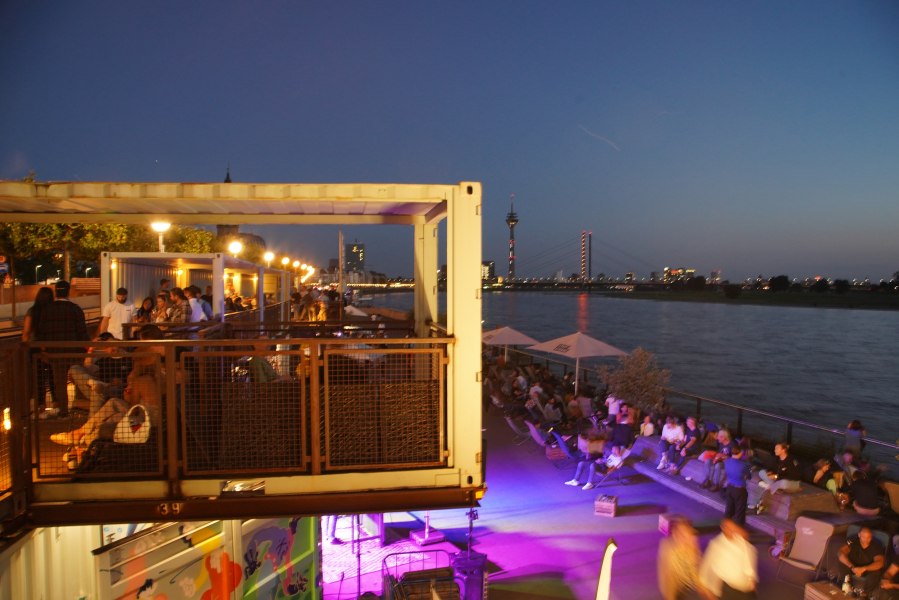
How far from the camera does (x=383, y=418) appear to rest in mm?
4508

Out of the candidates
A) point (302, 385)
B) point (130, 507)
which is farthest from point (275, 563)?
point (302, 385)

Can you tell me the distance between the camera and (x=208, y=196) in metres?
4.43

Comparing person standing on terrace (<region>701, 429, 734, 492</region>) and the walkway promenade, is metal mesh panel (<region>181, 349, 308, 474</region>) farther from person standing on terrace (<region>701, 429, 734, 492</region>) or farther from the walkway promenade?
person standing on terrace (<region>701, 429, 734, 492</region>)

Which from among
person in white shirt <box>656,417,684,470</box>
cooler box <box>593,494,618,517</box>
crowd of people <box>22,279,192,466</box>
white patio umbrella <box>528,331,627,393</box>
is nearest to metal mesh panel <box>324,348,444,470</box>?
crowd of people <box>22,279,192,466</box>

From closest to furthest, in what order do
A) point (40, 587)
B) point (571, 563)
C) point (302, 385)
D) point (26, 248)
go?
point (40, 587), point (302, 385), point (571, 563), point (26, 248)

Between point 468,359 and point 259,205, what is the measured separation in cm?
228

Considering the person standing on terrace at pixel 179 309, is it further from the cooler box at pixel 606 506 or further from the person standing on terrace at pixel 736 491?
the person standing on terrace at pixel 736 491

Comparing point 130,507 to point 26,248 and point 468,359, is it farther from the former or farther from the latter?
point 26,248

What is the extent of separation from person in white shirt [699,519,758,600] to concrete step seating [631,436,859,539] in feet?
9.58

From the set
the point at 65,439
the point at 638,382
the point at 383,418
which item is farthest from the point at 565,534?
the point at 638,382

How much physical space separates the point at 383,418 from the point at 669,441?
866cm

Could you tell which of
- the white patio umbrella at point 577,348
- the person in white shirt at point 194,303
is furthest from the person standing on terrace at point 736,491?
the person in white shirt at point 194,303

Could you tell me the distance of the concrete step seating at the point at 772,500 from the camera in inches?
339

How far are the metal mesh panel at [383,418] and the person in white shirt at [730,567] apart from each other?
3256 millimetres
